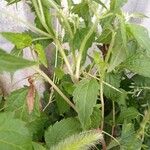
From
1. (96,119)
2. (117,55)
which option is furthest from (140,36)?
(96,119)

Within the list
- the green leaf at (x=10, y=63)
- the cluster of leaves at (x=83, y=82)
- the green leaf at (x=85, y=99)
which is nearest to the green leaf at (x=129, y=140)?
the cluster of leaves at (x=83, y=82)

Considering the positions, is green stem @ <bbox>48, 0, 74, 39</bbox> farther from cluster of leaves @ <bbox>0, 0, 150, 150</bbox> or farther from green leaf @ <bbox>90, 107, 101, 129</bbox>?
green leaf @ <bbox>90, 107, 101, 129</bbox>

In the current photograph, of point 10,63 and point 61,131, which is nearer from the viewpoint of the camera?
point 10,63

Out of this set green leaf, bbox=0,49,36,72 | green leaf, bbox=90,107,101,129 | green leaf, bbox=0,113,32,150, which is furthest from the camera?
green leaf, bbox=90,107,101,129

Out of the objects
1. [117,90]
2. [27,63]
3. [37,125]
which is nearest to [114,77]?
[117,90]

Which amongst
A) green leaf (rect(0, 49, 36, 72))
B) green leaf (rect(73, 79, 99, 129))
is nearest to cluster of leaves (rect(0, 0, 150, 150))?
green leaf (rect(73, 79, 99, 129))

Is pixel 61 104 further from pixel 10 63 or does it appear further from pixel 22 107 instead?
pixel 10 63

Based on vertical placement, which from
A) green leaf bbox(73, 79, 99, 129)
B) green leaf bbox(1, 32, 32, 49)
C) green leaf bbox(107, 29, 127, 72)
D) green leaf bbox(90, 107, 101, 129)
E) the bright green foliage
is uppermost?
green leaf bbox(1, 32, 32, 49)
